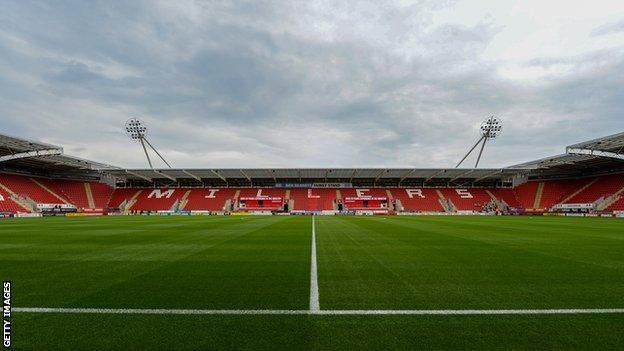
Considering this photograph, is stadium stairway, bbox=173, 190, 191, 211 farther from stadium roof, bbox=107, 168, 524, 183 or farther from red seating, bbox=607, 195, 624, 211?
red seating, bbox=607, 195, 624, 211

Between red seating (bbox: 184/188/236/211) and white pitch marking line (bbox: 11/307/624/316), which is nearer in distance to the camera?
white pitch marking line (bbox: 11/307/624/316)

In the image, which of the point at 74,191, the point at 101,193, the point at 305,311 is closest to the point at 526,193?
the point at 305,311

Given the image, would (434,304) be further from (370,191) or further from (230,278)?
(370,191)

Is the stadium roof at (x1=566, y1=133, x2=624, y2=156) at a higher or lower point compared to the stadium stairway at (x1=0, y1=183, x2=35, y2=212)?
higher

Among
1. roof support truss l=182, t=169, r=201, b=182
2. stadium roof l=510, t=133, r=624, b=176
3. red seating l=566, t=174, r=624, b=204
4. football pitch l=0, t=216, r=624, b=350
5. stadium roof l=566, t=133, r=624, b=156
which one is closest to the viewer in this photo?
football pitch l=0, t=216, r=624, b=350

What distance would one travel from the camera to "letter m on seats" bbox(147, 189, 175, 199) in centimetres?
6056

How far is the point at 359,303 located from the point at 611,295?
401 centimetres

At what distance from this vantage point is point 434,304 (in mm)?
4699

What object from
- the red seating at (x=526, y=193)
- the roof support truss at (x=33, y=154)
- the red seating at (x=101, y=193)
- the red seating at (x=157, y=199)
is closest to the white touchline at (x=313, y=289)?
the roof support truss at (x=33, y=154)

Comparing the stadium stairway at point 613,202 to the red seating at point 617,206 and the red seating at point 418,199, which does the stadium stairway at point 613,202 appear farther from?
the red seating at point 418,199

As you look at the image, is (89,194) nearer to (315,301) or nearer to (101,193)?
(101,193)

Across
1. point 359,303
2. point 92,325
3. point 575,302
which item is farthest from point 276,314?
point 575,302

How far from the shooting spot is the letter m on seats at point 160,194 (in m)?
60.6

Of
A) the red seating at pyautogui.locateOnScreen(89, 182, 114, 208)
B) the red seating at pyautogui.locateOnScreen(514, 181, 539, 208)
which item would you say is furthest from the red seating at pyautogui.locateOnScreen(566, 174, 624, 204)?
the red seating at pyautogui.locateOnScreen(89, 182, 114, 208)
